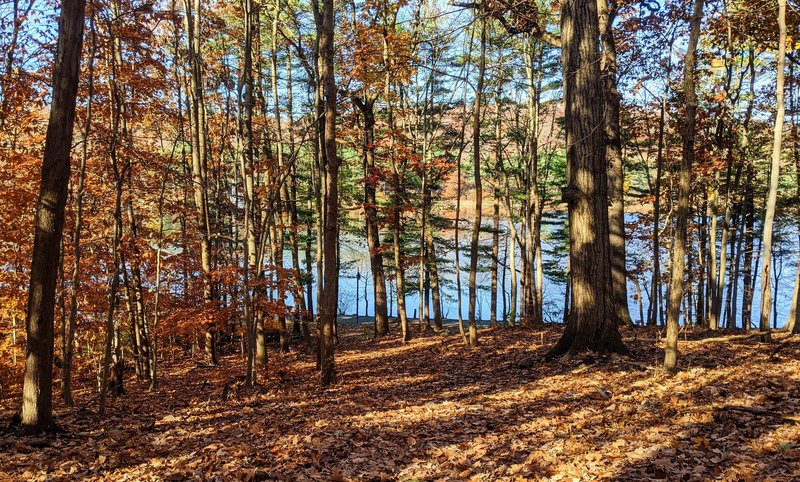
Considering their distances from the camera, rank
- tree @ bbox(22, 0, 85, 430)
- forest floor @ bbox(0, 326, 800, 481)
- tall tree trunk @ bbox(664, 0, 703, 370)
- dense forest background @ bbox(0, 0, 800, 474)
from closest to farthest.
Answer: forest floor @ bbox(0, 326, 800, 481) → tree @ bbox(22, 0, 85, 430) → tall tree trunk @ bbox(664, 0, 703, 370) → dense forest background @ bbox(0, 0, 800, 474)

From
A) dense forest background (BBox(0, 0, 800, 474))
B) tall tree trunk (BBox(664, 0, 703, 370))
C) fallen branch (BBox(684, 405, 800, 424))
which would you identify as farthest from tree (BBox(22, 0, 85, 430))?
tall tree trunk (BBox(664, 0, 703, 370))

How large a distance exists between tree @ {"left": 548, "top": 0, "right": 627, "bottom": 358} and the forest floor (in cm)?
66

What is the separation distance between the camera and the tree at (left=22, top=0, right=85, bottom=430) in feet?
19.0

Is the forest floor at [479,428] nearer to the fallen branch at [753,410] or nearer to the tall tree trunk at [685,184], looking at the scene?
the fallen branch at [753,410]

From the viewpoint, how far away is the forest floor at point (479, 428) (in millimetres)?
4352

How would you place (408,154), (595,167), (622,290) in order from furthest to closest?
(408,154), (622,290), (595,167)

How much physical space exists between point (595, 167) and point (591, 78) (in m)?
1.52

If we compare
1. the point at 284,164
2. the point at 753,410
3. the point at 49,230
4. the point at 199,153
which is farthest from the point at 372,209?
the point at 753,410

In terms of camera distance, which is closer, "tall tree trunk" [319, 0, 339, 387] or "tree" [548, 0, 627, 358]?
"tree" [548, 0, 627, 358]

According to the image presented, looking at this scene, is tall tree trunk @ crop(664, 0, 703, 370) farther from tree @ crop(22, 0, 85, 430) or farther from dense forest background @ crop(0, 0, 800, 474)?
tree @ crop(22, 0, 85, 430)

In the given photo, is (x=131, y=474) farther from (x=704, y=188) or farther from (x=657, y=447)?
(x=704, y=188)

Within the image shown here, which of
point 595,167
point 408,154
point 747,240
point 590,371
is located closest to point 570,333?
point 590,371

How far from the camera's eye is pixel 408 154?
621 inches

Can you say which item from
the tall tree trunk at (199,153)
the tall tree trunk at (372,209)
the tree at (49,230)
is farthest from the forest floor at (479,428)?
the tall tree trunk at (372,209)
